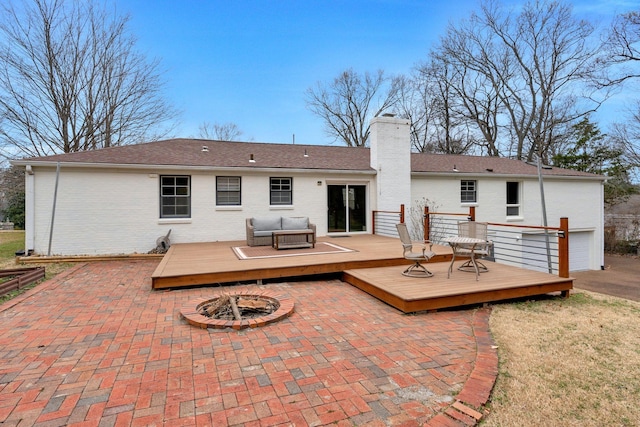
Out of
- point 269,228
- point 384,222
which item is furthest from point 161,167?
point 384,222

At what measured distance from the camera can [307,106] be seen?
1180 inches

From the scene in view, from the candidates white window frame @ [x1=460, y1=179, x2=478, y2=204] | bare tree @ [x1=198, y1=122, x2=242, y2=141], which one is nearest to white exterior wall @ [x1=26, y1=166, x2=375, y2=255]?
white window frame @ [x1=460, y1=179, x2=478, y2=204]

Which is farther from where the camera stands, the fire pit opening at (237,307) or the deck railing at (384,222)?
the deck railing at (384,222)

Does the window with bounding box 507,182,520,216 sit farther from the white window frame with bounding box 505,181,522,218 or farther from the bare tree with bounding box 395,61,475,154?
the bare tree with bounding box 395,61,475,154

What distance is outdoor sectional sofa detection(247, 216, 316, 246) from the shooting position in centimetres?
920

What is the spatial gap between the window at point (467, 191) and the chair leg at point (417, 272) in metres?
8.74

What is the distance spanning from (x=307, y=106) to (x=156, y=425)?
98.4 feet

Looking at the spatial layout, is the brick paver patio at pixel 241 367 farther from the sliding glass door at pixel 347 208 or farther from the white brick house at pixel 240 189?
the sliding glass door at pixel 347 208

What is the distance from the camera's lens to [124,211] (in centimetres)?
975

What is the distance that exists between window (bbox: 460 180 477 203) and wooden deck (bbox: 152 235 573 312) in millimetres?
6639

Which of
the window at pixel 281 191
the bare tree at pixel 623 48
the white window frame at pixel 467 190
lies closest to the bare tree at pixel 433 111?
the bare tree at pixel 623 48

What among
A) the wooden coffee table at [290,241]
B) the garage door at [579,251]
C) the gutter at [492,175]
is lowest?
the garage door at [579,251]

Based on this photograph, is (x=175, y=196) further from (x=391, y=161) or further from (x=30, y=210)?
(x=391, y=161)

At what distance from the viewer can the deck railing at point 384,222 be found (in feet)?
38.1
